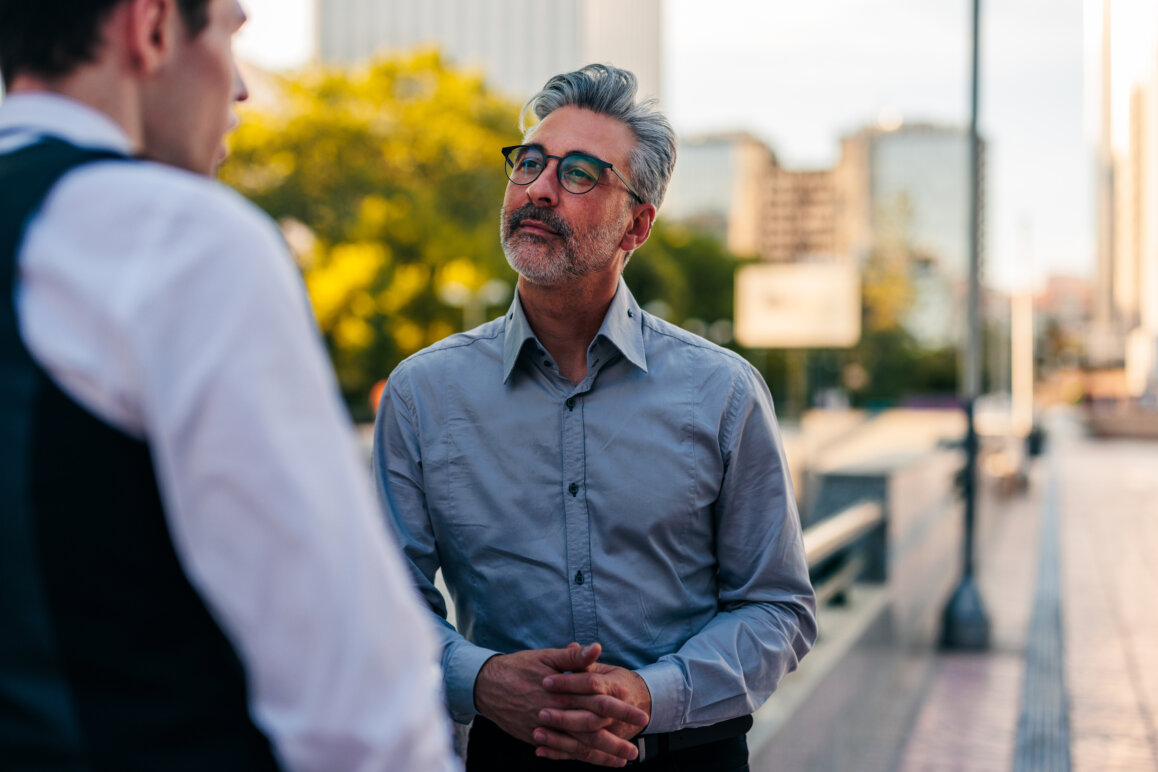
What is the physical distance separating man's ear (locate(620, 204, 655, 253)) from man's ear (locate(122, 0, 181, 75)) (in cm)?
131

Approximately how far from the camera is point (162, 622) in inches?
35.6

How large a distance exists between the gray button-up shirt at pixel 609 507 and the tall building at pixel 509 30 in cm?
8057

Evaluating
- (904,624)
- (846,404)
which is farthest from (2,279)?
(846,404)

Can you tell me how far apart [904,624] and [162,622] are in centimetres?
673

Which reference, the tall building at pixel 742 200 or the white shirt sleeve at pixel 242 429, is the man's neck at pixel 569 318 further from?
the tall building at pixel 742 200

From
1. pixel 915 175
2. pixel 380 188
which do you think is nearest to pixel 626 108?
pixel 380 188

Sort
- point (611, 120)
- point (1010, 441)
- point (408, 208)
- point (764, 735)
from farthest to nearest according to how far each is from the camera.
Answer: point (408, 208), point (1010, 441), point (764, 735), point (611, 120)

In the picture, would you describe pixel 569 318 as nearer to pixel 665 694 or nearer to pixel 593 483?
pixel 593 483

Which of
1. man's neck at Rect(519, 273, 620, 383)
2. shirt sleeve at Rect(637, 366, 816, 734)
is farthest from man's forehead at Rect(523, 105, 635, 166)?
shirt sleeve at Rect(637, 366, 816, 734)

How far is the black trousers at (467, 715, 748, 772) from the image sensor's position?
2002 millimetres

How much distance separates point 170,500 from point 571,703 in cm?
106

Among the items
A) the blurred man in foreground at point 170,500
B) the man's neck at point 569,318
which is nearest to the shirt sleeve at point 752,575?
the man's neck at point 569,318

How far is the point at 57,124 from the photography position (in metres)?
0.94

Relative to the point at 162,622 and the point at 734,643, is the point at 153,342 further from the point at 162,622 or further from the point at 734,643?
the point at 734,643
